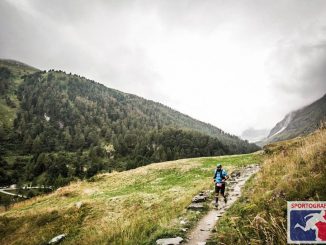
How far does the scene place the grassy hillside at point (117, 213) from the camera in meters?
13.9

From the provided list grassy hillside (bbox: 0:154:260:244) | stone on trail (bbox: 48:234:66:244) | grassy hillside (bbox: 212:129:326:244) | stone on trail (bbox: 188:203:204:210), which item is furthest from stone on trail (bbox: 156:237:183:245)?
stone on trail (bbox: 48:234:66:244)

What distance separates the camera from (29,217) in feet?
86.9

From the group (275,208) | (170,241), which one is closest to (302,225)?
(275,208)

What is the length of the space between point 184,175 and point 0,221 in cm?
1921

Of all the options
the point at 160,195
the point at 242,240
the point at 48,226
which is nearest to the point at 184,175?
the point at 160,195

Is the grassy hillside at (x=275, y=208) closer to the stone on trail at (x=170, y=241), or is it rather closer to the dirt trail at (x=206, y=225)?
the dirt trail at (x=206, y=225)

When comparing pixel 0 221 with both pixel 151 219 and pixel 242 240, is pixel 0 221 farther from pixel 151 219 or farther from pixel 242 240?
pixel 242 240

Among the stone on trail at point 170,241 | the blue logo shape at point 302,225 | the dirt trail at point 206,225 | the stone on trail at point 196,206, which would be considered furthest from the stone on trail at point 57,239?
the blue logo shape at point 302,225

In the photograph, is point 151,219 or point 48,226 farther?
point 48,226

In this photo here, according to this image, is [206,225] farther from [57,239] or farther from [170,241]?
[57,239]

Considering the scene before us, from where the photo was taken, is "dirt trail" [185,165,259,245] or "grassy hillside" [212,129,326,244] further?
"dirt trail" [185,165,259,245]

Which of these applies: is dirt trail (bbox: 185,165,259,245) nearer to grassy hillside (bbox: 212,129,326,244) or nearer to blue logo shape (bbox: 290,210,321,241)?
grassy hillside (bbox: 212,129,326,244)

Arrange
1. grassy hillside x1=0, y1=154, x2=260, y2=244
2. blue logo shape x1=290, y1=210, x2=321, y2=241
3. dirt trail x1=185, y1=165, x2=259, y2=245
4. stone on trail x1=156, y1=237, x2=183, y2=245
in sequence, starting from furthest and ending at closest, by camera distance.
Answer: grassy hillside x1=0, y1=154, x2=260, y2=244, dirt trail x1=185, y1=165, x2=259, y2=245, stone on trail x1=156, y1=237, x2=183, y2=245, blue logo shape x1=290, y1=210, x2=321, y2=241

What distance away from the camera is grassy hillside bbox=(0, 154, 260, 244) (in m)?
13.9
